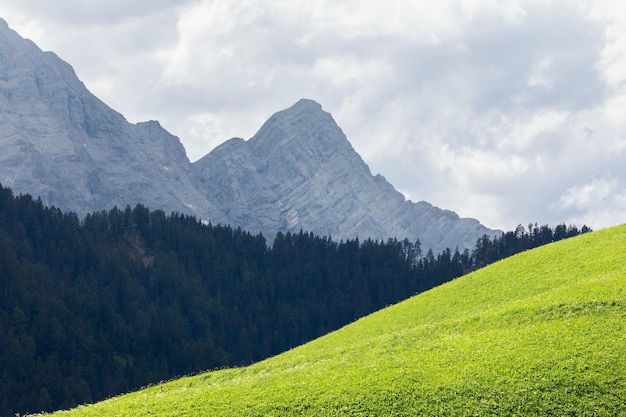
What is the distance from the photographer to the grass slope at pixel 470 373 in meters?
47.4

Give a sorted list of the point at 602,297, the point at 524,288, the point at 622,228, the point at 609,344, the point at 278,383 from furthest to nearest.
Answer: the point at 622,228
the point at 524,288
the point at 602,297
the point at 278,383
the point at 609,344

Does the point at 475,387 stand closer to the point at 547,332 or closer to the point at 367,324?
the point at 547,332

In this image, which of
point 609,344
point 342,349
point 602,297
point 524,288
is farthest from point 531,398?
point 524,288

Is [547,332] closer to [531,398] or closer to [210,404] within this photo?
[531,398]

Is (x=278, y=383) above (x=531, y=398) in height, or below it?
above

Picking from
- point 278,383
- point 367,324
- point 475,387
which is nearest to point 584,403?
point 475,387

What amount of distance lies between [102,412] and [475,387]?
2398 centimetres

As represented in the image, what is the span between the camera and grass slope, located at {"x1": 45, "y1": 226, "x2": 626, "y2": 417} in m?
47.4

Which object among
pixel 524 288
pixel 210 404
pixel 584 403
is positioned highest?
pixel 524 288

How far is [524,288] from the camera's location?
7662cm

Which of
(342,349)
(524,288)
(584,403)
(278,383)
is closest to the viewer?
(584,403)

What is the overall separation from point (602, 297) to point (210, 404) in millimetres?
29001

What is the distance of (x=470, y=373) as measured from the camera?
166 feet

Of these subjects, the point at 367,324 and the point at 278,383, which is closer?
the point at 278,383
